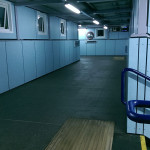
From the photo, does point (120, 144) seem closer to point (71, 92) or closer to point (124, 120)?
point (124, 120)

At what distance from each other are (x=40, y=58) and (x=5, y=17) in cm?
265

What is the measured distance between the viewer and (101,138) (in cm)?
258

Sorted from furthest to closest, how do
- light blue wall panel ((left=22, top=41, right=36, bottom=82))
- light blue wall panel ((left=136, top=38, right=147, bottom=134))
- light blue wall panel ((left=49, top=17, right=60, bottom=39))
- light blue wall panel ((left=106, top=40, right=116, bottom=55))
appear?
light blue wall panel ((left=106, top=40, right=116, bottom=55)) → light blue wall panel ((left=49, top=17, right=60, bottom=39)) → light blue wall panel ((left=22, top=41, right=36, bottom=82)) → light blue wall panel ((left=136, top=38, right=147, bottom=134))

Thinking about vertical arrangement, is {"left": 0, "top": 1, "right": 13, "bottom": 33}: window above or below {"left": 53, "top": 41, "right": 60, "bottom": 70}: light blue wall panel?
above

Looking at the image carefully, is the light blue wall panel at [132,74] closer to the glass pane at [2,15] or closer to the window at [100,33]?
the glass pane at [2,15]

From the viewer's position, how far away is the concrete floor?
3007mm

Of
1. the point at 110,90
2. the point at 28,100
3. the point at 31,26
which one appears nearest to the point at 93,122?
the point at 28,100

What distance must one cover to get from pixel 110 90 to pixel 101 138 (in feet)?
11.6

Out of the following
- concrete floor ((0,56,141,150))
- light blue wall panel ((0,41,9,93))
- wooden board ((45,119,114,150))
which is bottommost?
concrete floor ((0,56,141,150))

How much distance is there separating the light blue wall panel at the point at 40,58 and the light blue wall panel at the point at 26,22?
497 mm

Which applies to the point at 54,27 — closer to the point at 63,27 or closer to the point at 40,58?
the point at 63,27

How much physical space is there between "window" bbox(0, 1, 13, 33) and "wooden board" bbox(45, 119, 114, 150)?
14.7 feet

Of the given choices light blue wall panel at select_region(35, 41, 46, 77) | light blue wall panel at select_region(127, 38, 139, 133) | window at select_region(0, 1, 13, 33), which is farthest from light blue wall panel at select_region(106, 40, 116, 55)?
light blue wall panel at select_region(127, 38, 139, 133)

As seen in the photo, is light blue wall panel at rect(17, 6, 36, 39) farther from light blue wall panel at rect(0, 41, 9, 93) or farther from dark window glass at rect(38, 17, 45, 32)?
light blue wall panel at rect(0, 41, 9, 93)
